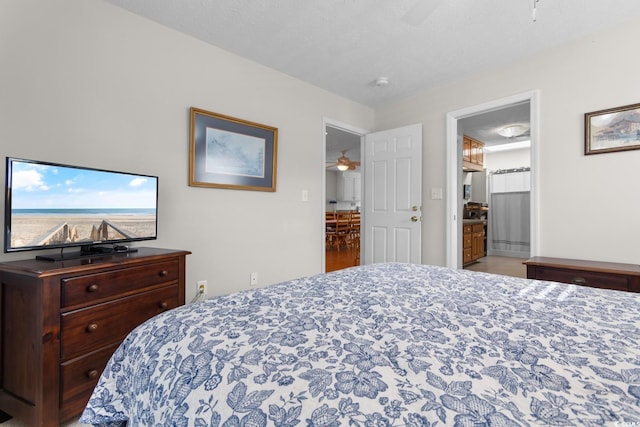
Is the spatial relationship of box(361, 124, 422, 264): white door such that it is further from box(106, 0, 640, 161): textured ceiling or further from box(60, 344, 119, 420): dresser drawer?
box(60, 344, 119, 420): dresser drawer

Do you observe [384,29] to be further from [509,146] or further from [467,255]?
[509,146]

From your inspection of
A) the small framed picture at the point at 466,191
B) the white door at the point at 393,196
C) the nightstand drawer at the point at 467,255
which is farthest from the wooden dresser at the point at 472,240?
the white door at the point at 393,196

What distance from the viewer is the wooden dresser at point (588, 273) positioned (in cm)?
206

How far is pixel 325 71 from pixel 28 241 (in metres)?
2.64

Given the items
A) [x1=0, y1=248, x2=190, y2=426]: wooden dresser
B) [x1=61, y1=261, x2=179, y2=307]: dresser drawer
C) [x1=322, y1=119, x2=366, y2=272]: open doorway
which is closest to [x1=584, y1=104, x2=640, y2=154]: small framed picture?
[x1=322, y1=119, x2=366, y2=272]: open doorway

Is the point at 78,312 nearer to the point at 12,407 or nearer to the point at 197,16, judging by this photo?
the point at 12,407

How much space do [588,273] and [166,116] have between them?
3279mm

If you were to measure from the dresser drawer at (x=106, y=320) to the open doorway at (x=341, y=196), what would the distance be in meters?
2.03

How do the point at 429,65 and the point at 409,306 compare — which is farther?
the point at 429,65

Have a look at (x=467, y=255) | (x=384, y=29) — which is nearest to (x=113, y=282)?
(x=384, y=29)

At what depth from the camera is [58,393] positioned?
1.39 metres

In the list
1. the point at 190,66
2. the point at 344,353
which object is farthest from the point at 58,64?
the point at 344,353

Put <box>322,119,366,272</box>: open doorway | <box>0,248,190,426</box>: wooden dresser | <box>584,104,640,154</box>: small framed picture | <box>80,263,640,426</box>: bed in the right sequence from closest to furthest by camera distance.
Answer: <box>80,263,640,426</box>: bed
<box>0,248,190,426</box>: wooden dresser
<box>584,104,640,154</box>: small framed picture
<box>322,119,366,272</box>: open doorway

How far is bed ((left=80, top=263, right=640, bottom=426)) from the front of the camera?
530mm
